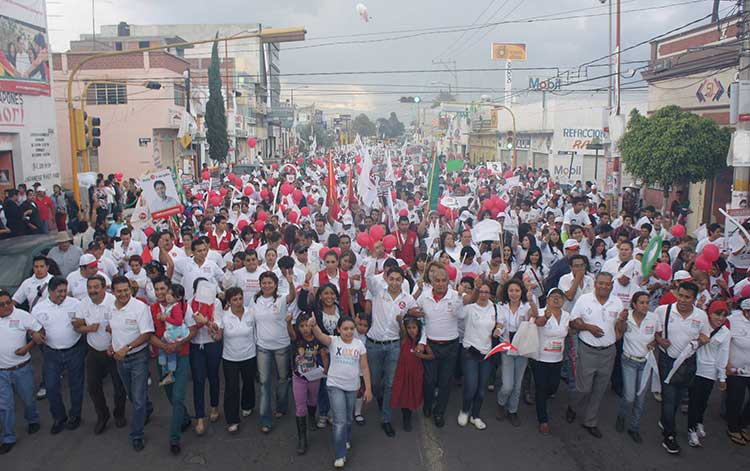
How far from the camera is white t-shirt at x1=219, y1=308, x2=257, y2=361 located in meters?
5.91

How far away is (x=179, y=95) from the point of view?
3416 centimetres

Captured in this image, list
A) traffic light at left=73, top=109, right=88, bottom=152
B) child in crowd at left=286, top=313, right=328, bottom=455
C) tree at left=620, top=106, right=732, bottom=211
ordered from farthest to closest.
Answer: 1. tree at left=620, top=106, right=732, bottom=211
2. traffic light at left=73, top=109, right=88, bottom=152
3. child in crowd at left=286, top=313, right=328, bottom=455

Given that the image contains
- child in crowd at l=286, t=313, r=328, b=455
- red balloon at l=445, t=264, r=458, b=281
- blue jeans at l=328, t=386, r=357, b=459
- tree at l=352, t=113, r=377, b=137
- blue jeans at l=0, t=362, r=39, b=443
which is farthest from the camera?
tree at l=352, t=113, r=377, b=137

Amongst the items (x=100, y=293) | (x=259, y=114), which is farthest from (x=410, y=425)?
(x=259, y=114)

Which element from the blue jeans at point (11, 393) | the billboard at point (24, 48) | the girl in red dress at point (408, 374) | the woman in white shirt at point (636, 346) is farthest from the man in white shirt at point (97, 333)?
the billboard at point (24, 48)

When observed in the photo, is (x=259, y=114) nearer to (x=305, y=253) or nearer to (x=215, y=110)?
(x=215, y=110)

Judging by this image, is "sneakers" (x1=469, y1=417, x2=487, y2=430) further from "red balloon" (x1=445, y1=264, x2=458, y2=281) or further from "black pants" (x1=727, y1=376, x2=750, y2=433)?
"black pants" (x1=727, y1=376, x2=750, y2=433)

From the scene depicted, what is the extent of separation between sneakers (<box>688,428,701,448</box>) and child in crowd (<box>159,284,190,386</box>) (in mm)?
4664

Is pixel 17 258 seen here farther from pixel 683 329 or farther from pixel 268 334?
pixel 683 329

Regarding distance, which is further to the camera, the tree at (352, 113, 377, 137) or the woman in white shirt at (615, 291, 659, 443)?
the tree at (352, 113, 377, 137)

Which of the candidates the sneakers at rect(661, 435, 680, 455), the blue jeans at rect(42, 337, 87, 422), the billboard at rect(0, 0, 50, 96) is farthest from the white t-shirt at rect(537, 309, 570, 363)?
the billboard at rect(0, 0, 50, 96)

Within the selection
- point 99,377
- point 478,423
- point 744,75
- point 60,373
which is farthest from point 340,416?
point 744,75

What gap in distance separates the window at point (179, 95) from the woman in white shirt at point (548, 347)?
30.5 meters

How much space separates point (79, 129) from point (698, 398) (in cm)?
1284
